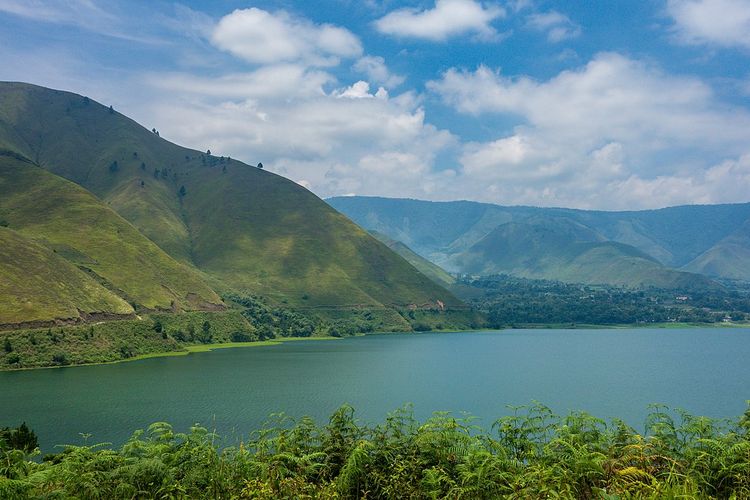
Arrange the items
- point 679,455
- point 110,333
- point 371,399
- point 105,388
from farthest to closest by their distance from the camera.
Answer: point 110,333, point 105,388, point 371,399, point 679,455

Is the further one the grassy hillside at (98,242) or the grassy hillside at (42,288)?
the grassy hillside at (98,242)

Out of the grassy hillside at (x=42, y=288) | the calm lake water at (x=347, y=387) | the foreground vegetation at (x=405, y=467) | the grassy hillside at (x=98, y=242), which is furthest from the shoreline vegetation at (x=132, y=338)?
the foreground vegetation at (x=405, y=467)

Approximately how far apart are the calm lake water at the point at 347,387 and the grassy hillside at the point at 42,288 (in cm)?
1534

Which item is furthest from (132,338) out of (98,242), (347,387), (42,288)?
(347,387)

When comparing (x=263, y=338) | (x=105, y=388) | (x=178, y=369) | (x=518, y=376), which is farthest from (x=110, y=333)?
(x=518, y=376)

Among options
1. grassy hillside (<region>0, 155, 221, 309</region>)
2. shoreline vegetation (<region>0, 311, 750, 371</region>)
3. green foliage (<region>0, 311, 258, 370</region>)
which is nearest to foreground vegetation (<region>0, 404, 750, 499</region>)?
green foliage (<region>0, 311, 258, 370</region>)

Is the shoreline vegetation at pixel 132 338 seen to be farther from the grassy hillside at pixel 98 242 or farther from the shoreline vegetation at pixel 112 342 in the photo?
the grassy hillside at pixel 98 242

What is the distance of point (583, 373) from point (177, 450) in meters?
114

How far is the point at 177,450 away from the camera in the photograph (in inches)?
734

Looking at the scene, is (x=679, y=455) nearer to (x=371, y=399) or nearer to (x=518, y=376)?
(x=371, y=399)

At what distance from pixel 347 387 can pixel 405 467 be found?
81353 millimetres

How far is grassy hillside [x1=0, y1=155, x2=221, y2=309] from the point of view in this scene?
158500mm

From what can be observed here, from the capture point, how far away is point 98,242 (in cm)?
17050

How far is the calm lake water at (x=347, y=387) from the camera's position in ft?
233
